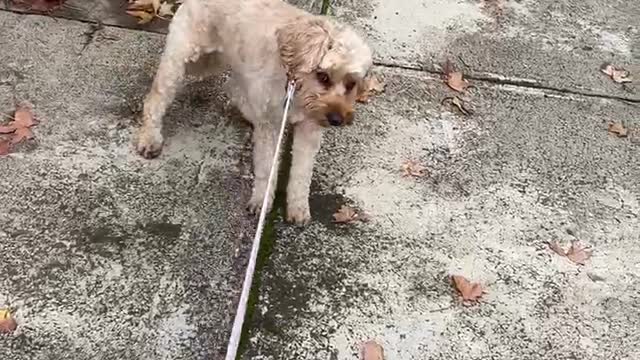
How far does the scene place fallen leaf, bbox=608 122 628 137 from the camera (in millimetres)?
5027

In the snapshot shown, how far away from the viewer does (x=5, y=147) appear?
14.0 feet

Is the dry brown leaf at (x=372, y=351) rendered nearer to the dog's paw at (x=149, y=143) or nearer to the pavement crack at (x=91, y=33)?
the dog's paw at (x=149, y=143)

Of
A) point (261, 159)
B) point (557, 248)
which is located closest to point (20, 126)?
point (261, 159)

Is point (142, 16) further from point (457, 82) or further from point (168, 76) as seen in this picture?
point (457, 82)

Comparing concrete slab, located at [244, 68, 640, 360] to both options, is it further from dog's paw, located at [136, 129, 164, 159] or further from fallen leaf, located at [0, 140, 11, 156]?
fallen leaf, located at [0, 140, 11, 156]

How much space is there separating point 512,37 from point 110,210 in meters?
3.14

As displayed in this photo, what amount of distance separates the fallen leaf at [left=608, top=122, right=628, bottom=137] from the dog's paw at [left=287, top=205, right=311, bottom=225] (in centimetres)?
211

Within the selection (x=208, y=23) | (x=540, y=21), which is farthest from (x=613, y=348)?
(x=540, y=21)

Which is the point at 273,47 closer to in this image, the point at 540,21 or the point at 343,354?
the point at 343,354

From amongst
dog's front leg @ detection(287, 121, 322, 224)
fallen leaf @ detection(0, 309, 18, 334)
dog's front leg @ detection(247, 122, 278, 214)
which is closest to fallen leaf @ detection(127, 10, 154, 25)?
dog's front leg @ detection(247, 122, 278, 214)

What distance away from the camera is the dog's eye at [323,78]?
12.0 ft

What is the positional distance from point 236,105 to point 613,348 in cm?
228

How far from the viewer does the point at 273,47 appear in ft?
12.6

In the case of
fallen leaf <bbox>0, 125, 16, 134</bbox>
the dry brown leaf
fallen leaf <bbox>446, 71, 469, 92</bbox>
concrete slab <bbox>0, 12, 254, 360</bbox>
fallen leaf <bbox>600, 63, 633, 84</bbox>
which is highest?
fallen leaf <bbox>600, 63, 633, 84</bbox>
